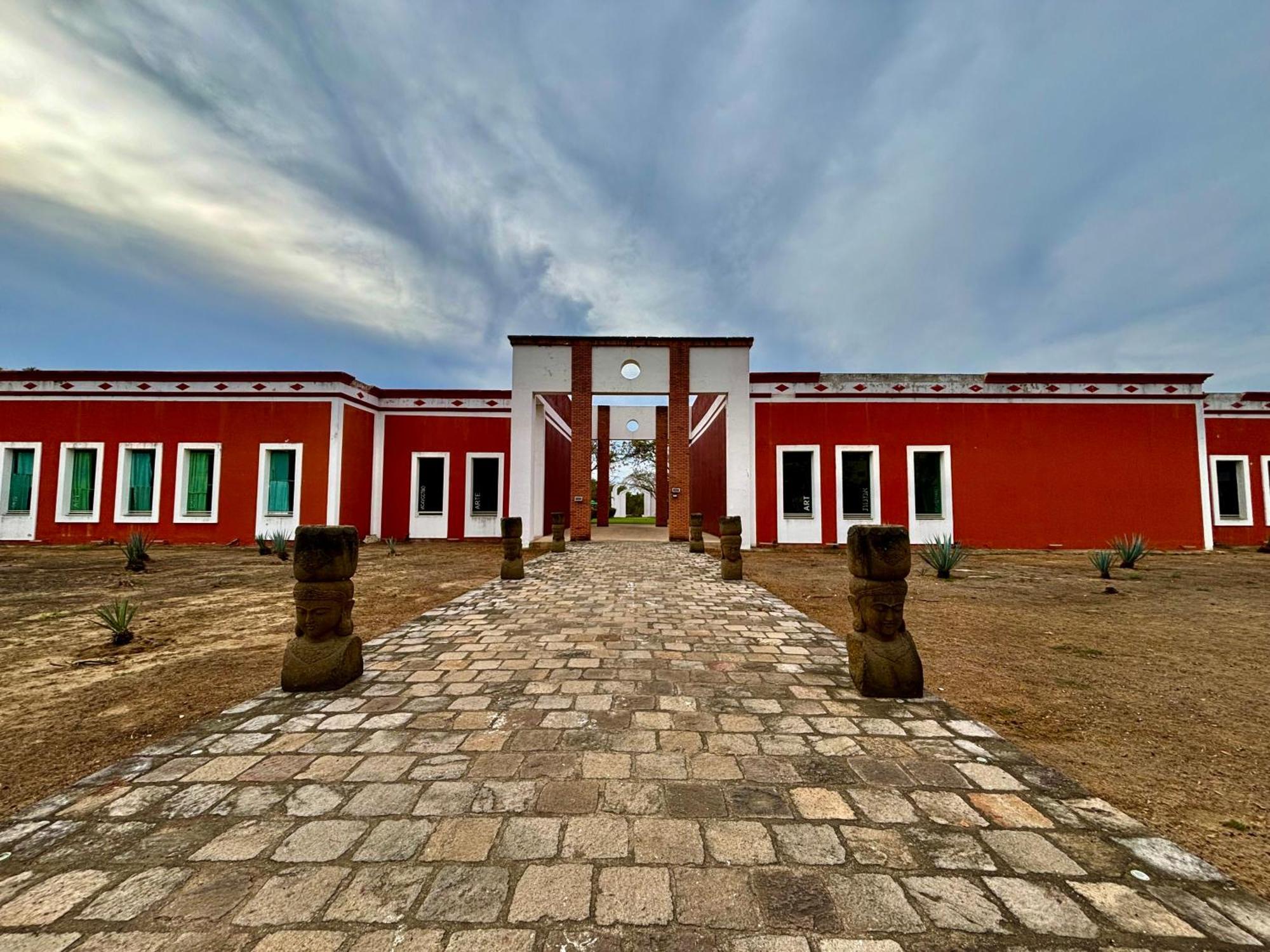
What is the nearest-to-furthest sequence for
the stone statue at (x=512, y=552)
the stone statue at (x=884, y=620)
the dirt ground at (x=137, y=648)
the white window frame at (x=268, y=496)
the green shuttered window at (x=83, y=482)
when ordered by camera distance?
the dirt ground at (x=137, y=648)
the stone statue at (x=884, y=620)
the stone statue at (x=512, y=552)
the green shuttered window at (x=83, y=482)
the white window frame at (x=268, y=496)

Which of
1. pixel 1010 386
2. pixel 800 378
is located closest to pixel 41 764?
pixel 800 378

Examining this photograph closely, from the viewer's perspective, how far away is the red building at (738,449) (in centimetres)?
1404

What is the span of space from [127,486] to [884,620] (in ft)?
64.0

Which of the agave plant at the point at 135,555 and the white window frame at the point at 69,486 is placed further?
the white window frame at the point at 69,486

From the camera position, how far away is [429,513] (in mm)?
16281

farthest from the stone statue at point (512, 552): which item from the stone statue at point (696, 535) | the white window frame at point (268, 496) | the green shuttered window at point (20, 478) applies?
Result: the green shuttered window at point (20, 478)

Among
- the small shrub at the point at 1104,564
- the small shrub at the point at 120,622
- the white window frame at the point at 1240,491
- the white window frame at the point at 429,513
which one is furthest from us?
the white window frame at the point at 429,513

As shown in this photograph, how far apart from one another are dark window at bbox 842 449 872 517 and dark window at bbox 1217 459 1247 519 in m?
11.2

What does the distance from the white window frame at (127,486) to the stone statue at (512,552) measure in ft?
41.8

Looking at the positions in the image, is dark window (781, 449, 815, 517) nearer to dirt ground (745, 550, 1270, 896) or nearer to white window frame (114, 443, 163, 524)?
dirt ground (745, 550, 1270, 896)

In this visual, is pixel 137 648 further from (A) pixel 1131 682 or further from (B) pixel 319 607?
(A) pixel 1131 682

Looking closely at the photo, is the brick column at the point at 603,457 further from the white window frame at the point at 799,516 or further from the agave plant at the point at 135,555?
the agave plant at the point at 135,555

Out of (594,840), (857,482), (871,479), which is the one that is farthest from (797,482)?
(594,840)

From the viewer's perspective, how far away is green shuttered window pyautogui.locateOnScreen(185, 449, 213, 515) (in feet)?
47.1
